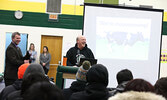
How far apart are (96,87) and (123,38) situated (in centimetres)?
339

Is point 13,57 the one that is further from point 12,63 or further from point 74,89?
point 74,89

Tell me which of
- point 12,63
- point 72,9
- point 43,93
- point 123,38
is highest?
point 72,9

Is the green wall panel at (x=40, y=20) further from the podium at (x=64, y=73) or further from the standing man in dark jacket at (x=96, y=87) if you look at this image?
the standing man in dark jacket at (x=96, y=87)

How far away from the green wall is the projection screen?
180 inches

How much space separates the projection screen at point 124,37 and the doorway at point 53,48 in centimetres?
479

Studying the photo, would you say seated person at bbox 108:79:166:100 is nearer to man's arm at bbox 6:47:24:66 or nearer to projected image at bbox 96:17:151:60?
man's arm at bbox 6:47:24:66

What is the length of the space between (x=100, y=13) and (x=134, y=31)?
890mm

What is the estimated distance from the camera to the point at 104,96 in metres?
2.05

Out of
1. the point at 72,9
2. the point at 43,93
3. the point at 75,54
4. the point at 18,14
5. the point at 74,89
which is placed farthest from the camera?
the point at 72,9

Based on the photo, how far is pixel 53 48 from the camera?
977 cm

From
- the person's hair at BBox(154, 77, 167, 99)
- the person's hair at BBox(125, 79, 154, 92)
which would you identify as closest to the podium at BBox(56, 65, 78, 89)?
the person's hair at BBox(154, 77, 167, 99)

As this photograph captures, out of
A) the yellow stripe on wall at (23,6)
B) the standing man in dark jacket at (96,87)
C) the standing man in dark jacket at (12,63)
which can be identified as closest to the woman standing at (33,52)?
the yellow stripe on wall at (23,6)

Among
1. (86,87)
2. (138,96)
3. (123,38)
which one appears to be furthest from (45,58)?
(138,96)

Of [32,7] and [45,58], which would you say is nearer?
[45,58]
